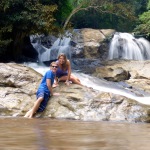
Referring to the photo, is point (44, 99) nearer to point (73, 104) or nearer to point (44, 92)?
point (44, 92)

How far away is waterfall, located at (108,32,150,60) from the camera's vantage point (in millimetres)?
23672

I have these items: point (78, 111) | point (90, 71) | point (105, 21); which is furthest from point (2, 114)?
point (105, 21)

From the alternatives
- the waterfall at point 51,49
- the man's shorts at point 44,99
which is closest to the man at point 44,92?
the man's shorts at point 44,99

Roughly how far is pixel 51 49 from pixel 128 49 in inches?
185

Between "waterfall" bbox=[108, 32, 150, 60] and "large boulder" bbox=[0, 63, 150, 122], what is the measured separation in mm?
14344

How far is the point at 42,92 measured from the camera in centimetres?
870

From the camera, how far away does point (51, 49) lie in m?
22.4

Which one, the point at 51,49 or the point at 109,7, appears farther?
the point at 109,7

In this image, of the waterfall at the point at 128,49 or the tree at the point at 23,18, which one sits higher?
the tree at the point at 23,18

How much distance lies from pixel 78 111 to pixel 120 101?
0.97 meters

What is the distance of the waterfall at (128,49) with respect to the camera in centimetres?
2367

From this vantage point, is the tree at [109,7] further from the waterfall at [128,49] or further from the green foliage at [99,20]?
the green foliage at [99,20]

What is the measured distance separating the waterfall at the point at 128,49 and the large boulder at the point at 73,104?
14.3 m

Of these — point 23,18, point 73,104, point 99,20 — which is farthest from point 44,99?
point 99,20
